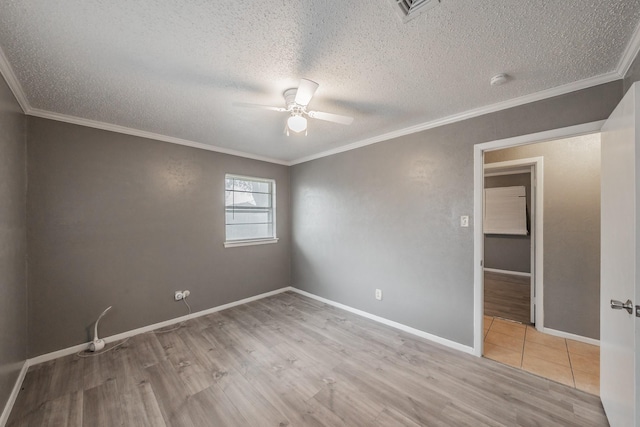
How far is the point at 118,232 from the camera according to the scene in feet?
8.99

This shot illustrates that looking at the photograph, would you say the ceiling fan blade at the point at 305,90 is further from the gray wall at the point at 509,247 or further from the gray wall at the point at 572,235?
the gray wall at the point at 509,247

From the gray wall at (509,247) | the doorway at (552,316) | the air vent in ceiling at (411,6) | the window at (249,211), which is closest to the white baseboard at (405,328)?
the doorway at (552,316)

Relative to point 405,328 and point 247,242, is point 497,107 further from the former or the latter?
point 247,242

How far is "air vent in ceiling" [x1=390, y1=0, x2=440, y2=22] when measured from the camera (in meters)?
1.13

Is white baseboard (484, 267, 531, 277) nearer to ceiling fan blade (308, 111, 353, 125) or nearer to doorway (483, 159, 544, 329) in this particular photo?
doorway (483, 159, 544, 329)

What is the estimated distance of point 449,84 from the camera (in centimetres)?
189

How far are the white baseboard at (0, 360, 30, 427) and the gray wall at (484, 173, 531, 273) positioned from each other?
293 inches

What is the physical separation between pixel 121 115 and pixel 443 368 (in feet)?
13.4

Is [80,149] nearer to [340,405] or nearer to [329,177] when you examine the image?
[329,177]

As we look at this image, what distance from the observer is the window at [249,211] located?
3.76 meters

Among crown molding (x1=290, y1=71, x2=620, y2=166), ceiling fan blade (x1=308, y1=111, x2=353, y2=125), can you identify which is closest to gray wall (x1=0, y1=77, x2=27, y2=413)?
ceiling fan blade (x1=308, y1=111, x2=353, y2=125)

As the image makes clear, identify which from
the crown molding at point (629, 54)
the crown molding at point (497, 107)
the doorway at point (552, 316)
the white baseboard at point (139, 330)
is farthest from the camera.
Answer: the white baseboard at point (139, 330)

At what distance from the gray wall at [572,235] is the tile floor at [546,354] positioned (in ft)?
0.80

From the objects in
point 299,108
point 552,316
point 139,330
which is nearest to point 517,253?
point 552,316
